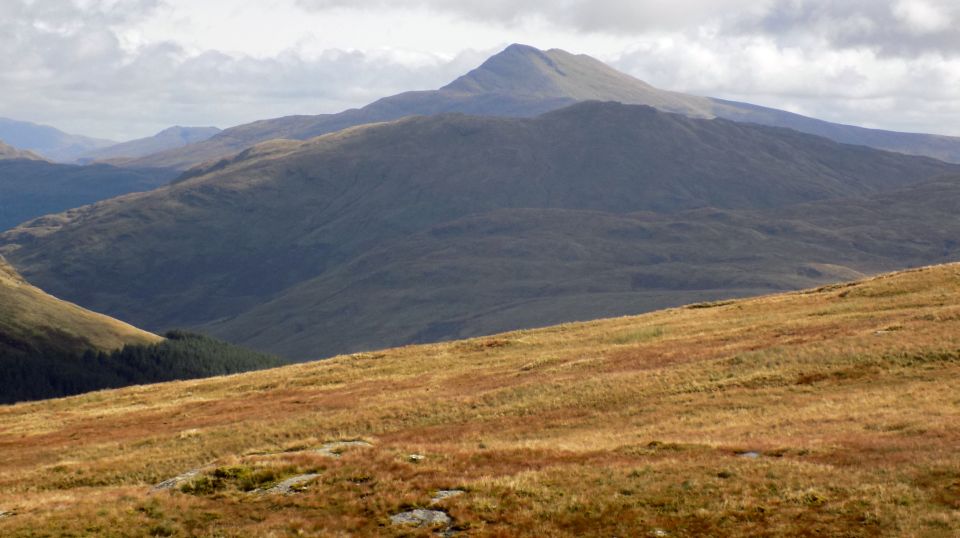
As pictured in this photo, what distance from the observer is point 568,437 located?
37125mm

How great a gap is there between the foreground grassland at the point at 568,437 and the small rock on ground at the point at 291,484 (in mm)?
364

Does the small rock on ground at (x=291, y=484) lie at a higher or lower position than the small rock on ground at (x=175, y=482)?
higher

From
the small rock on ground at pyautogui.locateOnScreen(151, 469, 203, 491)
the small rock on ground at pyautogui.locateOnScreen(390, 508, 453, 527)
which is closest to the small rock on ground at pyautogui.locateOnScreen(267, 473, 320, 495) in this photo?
the small rock on ground at pyautogui.locateOnScreen(151, 469, 203, 491)

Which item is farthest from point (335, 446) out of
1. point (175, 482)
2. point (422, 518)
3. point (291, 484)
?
point (422, 518)

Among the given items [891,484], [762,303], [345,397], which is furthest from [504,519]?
[762,303]

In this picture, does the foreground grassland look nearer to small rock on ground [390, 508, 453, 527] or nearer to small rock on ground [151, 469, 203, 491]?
small rock on ground [390, 508, 453, 527]

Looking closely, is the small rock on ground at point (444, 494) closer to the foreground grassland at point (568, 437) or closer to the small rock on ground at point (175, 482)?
the foreground grassland at point (568, 437)

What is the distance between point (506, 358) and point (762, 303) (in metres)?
27.8

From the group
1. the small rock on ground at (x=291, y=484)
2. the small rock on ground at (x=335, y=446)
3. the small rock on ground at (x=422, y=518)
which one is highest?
the small rock on ground at (x=422, y=518)

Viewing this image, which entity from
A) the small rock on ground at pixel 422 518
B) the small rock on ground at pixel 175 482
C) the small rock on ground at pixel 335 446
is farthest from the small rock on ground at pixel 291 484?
the small rock on ground at pixel 422 518

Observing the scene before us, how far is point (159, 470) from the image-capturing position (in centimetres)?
3741

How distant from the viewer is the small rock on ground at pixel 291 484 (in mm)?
26922

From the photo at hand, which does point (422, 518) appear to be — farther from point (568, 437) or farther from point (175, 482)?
point (568, 437)

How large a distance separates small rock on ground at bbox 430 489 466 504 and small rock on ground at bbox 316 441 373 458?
6706 millimetres
